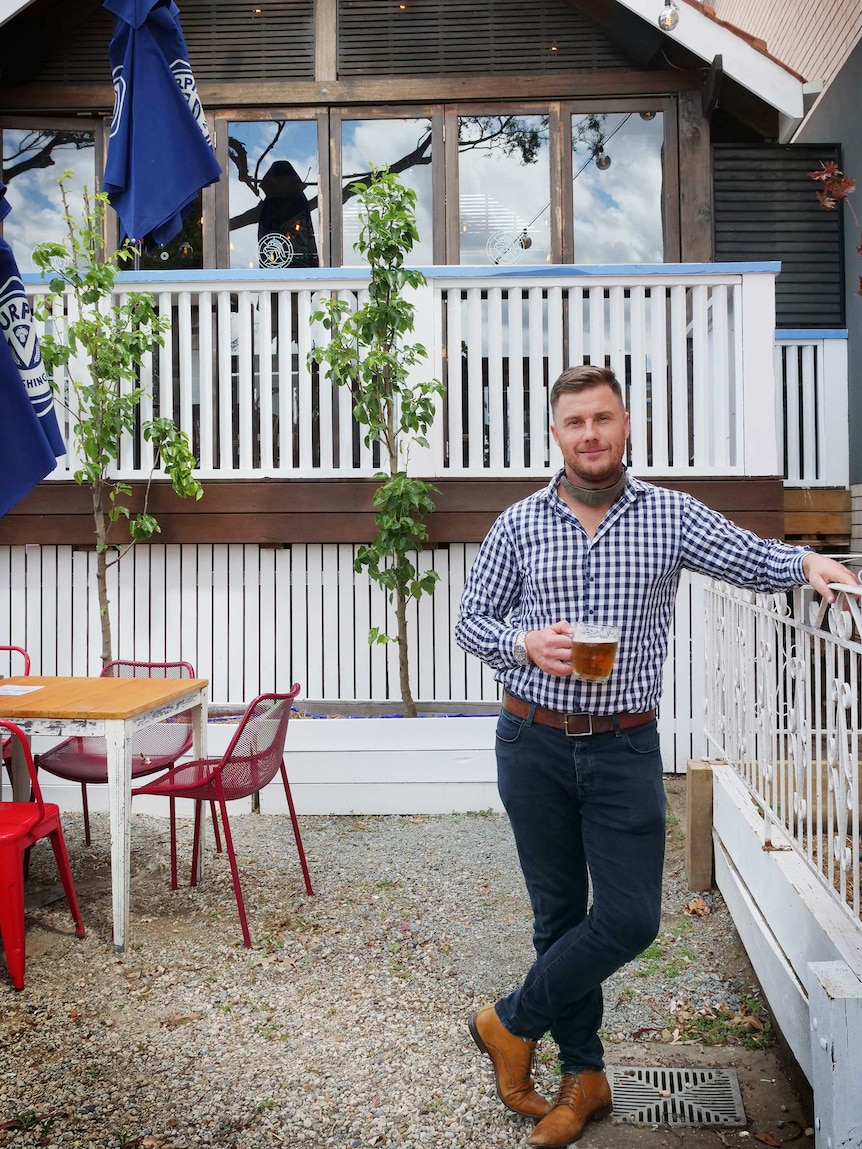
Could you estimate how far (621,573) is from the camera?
2.53 meters

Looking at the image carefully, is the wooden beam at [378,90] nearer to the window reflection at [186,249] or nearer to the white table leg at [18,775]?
the window reflection at [186,249]

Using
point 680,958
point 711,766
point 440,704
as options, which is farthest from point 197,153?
point 680,958

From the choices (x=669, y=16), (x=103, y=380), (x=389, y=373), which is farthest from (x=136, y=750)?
(x=669, y=16)

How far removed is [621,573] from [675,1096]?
1.62m

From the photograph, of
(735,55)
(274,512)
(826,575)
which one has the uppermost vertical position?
(735,55)

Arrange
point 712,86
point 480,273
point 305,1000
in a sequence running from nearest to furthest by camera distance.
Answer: point 305,1000 → point 480,273 → point 712,86

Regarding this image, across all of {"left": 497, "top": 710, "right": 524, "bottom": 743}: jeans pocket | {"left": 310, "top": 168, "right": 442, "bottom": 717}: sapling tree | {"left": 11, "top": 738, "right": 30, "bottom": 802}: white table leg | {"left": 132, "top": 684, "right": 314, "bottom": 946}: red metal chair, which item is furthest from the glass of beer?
{"left": 310, "top": 168, "right": 442, "bottom": 717}: sapling tree

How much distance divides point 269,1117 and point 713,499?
190 inches

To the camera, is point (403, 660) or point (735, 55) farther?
point (735, 55)

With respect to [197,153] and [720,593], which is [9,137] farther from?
[720,593]

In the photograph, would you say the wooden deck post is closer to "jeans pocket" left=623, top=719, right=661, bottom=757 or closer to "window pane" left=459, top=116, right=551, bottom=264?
"jeans pocket" left=623, top=719, right=661, bottom=757

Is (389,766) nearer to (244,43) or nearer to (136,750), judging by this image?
(136,750)

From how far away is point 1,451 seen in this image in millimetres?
3664

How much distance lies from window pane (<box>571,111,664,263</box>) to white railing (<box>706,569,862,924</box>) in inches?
183
